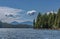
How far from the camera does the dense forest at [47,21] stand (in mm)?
156375

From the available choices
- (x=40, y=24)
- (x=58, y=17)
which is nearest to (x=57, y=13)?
(x=58, y=17)

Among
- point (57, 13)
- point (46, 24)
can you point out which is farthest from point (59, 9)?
point (46, 24)

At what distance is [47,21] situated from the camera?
166000 millimetres

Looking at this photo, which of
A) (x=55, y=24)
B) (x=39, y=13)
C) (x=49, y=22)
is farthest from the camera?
(x=39, y=13)

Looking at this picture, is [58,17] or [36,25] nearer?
[58,17]

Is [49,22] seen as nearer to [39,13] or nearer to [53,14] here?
[53,14]

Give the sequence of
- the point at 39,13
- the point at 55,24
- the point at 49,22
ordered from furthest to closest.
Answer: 1. the point at 39,13
2. the point at 49,22
3. the point at 55,24

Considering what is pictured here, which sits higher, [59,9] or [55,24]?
[59,9]

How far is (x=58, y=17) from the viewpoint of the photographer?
160 metres

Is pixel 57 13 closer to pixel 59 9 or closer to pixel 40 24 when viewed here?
pixel 59 9

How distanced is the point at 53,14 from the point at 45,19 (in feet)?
26.9

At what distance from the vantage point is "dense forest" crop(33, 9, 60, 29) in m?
156

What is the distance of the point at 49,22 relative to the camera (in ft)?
537

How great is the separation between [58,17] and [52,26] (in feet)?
23.5
